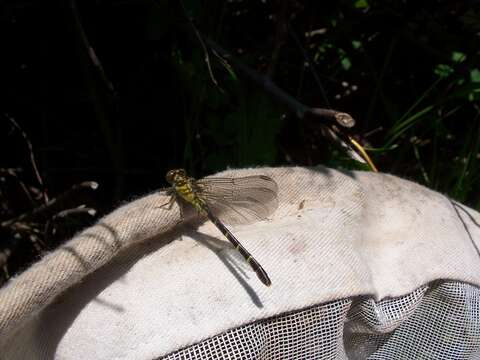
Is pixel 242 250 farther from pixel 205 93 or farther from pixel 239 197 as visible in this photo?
pixel 205 93

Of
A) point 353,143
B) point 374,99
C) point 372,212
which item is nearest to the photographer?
point 372,212

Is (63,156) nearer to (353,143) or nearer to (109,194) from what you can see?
(109,194)

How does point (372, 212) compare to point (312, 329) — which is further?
point (372, 212)

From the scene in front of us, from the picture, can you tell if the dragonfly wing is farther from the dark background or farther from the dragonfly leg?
the dark background

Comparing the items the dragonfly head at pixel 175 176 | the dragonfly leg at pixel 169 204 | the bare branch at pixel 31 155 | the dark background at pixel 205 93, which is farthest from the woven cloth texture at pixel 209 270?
the bare branch at pixel 31 155

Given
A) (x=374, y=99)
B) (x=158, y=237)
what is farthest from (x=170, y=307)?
(x=374, y=99)
